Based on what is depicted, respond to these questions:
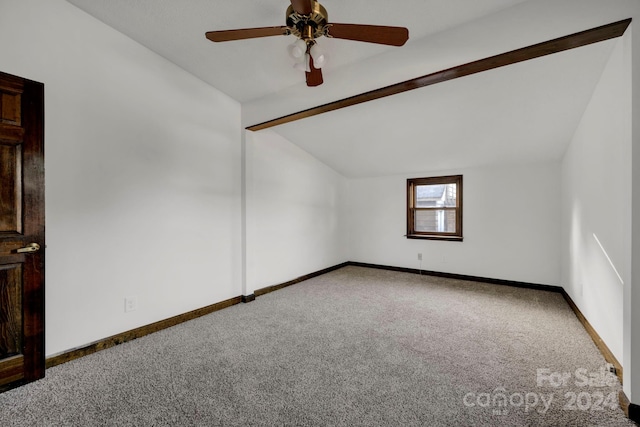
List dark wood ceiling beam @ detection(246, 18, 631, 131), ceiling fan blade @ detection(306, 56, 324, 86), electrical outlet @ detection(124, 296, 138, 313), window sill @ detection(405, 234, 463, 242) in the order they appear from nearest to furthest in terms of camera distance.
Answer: dark wood ceiling beam @ detection(246, 18, 631, 131)
ceiling fan blade @ detection(306, 56, 324, 86)
electrical outlet @ detection(124, 296, 138, 313)
window sill @ detection(405, 234, 463, 242)

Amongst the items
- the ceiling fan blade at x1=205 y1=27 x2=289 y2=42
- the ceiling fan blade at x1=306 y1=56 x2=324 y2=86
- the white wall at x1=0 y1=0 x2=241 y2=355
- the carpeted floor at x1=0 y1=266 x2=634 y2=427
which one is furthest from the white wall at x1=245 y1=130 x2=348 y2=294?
the ceiling fan blade at x1=205 y1=27 x2=289 y2=42

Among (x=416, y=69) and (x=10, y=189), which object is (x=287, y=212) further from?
(x=10, y=189)

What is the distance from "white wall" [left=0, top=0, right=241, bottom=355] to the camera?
2105mm

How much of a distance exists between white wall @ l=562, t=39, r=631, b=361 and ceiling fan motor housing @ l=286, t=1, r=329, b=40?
5.95ft

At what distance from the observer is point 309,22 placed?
165cm

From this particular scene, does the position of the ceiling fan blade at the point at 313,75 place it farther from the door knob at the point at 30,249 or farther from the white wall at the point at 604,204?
the door knob at the point at 30,249

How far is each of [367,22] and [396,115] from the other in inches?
52.8

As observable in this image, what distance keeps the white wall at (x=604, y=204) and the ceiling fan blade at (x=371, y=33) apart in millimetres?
1358

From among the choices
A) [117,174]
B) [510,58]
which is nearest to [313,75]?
[510,58]

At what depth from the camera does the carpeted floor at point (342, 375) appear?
1575mm

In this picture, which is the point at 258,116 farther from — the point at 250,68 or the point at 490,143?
the point at 490,143

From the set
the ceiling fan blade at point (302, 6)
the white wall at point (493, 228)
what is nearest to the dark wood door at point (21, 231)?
the ceiling fan blade at point (302, 6)

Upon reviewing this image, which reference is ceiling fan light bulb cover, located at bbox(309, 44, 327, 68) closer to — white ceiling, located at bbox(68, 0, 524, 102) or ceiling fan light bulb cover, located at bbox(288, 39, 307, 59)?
ceiling fan light bulb cover, located at bbox(288, 39, 307, 59)

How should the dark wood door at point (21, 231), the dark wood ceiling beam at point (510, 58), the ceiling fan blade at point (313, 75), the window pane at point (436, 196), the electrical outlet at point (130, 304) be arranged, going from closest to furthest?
the dark wood ceiling beam at point (510, 58) < the dark wood door at point (21, 231) < the ceiling fan blade at point (313, 75) < the electrical outlet at point (130, 304) < the window pane at point (436, 196)
